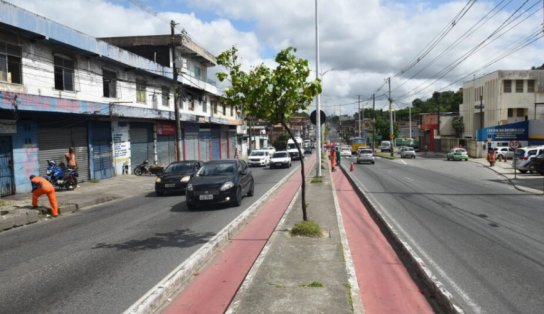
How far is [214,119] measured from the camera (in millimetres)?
41594

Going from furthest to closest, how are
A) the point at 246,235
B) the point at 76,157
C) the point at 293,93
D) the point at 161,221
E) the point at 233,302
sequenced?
the point at 76,157
the point at 161,221
the point at 246,235
the point at 293,93
the point at 233,302

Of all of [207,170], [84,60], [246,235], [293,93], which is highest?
[84,60]

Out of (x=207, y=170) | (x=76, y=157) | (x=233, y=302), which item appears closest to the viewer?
(x=233, y=302)

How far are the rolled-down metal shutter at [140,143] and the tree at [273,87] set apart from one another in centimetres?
2011

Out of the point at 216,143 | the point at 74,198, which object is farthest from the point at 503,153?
the point at 74,198

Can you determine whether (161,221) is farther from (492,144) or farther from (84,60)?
(492,144)

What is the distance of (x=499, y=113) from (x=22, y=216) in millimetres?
52133

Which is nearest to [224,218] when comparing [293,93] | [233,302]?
[293,93]

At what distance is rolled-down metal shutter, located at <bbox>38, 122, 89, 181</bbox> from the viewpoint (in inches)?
728

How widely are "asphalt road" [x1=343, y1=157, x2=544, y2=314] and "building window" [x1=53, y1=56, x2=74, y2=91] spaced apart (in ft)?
47.6

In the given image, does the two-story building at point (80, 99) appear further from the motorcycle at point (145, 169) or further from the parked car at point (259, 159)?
the parked car at point (259, 159)

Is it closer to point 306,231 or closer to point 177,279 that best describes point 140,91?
point 306,231

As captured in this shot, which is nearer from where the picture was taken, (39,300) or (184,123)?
(39,300)

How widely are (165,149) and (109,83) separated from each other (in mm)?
9585
